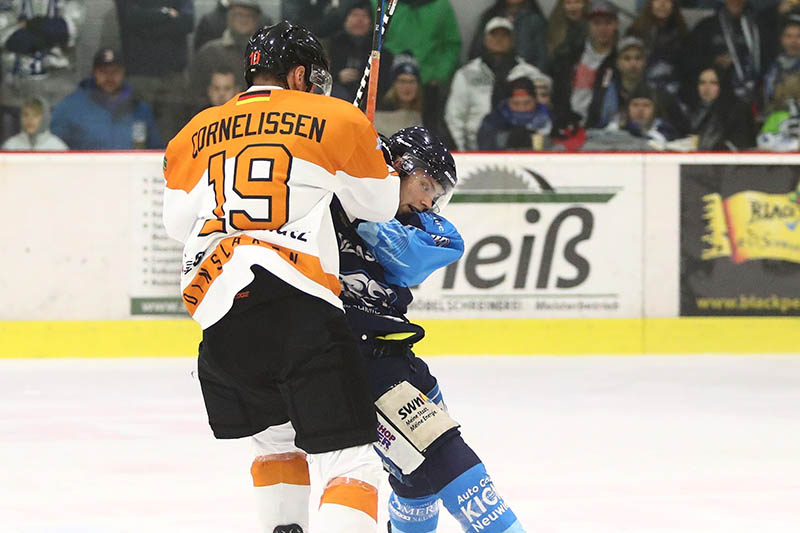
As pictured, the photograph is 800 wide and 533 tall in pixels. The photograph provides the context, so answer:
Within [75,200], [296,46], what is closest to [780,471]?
[296,46]

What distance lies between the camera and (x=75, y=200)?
20.8ft

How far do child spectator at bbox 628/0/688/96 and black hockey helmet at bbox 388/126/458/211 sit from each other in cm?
458

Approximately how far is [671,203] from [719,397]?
1639 millimetres

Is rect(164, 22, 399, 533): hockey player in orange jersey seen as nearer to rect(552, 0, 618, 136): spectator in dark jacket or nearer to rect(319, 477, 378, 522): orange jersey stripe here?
rect(319, 477, 378, 522): orange jersey stripe

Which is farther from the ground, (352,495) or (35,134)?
(35,134)

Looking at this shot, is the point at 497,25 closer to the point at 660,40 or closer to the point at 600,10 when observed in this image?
the point at 600,10

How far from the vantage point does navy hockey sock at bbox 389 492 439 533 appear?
8.54 ft

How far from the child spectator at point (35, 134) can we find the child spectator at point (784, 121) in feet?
12.0

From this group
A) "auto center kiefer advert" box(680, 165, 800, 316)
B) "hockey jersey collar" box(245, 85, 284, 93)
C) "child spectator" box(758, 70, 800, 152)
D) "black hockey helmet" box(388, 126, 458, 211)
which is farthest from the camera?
"child spectator" box(758, 70, 800, 152)

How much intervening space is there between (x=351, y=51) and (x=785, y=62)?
92.4 inches

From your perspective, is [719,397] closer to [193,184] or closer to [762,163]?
[762,163]

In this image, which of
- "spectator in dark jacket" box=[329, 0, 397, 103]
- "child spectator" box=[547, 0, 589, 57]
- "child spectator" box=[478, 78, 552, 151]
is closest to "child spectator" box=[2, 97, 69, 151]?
"spectator in dark jacket" box=[329, 0, 397, 103]

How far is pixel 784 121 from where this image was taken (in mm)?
6840

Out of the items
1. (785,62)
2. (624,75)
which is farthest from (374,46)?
(785,62)
